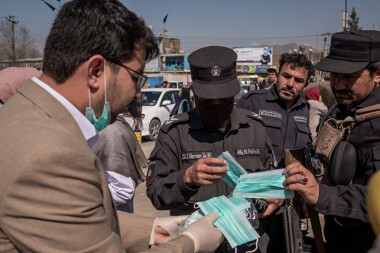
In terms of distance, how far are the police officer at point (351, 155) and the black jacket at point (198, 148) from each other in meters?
0.46

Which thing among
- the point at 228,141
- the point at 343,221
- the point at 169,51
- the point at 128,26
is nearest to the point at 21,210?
the point at 128,26

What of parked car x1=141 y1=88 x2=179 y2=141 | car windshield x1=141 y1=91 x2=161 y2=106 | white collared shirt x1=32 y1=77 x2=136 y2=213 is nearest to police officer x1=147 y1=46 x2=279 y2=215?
white collared shirt x1=32 y1=77 x2=136 y2=213

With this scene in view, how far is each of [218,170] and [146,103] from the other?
424 inches

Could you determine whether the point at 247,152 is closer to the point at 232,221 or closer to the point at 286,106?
the point at 232,221

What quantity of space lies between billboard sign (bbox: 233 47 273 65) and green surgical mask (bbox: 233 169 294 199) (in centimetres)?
5303

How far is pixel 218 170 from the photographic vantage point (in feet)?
6.21

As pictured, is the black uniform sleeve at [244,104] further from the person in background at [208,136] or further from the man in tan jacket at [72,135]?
the man in tan jacket at [72,135]

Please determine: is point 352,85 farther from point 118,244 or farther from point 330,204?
point 118,244

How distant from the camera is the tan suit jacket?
1.03 metres

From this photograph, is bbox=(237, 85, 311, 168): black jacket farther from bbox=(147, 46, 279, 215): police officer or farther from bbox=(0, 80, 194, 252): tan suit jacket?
→ bbox=(0, 80, 194, 252): tan suit jacket

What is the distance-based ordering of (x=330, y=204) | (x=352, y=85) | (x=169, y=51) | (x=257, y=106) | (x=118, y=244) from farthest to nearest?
(x=169, y=51)
(x=257, y=106)
(x=352, y=85)
(x=330, y=204)
(x=118, y=244)

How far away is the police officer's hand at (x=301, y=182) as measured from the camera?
188 centimetres

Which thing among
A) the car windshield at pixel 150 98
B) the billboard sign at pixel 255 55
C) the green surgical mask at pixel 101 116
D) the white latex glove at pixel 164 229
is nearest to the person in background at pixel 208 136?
the white latex glove at pixel 164 229

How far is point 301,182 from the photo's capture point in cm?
191
